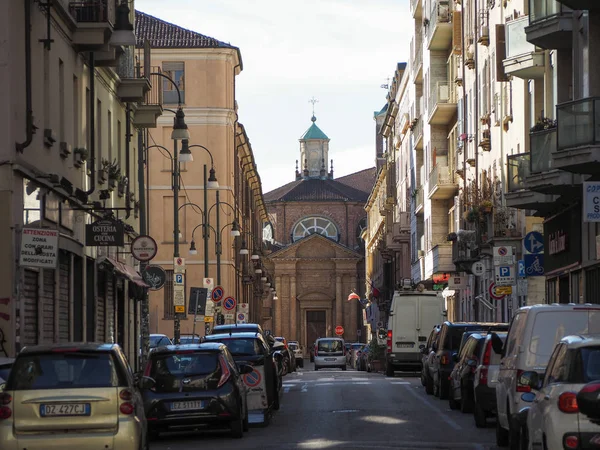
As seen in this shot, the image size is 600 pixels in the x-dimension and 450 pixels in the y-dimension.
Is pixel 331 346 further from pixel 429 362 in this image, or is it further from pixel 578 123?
pixel 578 123

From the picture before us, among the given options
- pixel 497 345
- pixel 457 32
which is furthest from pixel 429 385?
pixel 457 32

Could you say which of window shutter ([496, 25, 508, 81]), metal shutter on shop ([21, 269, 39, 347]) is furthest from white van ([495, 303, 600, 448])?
window shutter ([496, 25, 508, 81])

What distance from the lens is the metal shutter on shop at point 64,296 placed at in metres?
28.6

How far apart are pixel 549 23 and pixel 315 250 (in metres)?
102

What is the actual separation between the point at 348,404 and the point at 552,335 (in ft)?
38.2

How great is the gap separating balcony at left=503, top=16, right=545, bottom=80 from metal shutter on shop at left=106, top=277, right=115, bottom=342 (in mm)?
11339

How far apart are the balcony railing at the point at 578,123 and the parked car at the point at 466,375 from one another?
4349 mm

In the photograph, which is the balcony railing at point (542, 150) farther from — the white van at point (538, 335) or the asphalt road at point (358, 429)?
Result: the white van at point (538, 335)

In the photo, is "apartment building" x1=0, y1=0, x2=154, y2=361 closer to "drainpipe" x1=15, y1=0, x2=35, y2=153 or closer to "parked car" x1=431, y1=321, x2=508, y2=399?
"drainpipe" x1=15, y1=0, x2=35, y2=153

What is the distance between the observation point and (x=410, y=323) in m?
46.9

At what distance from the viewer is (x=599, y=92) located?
2919 centimetres

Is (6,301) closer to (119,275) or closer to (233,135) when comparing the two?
(119,275)

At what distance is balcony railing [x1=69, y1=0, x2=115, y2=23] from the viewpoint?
28672 millimetres

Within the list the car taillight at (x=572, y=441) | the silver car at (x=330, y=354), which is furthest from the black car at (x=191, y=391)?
the silver car at (x=330, y=354)
